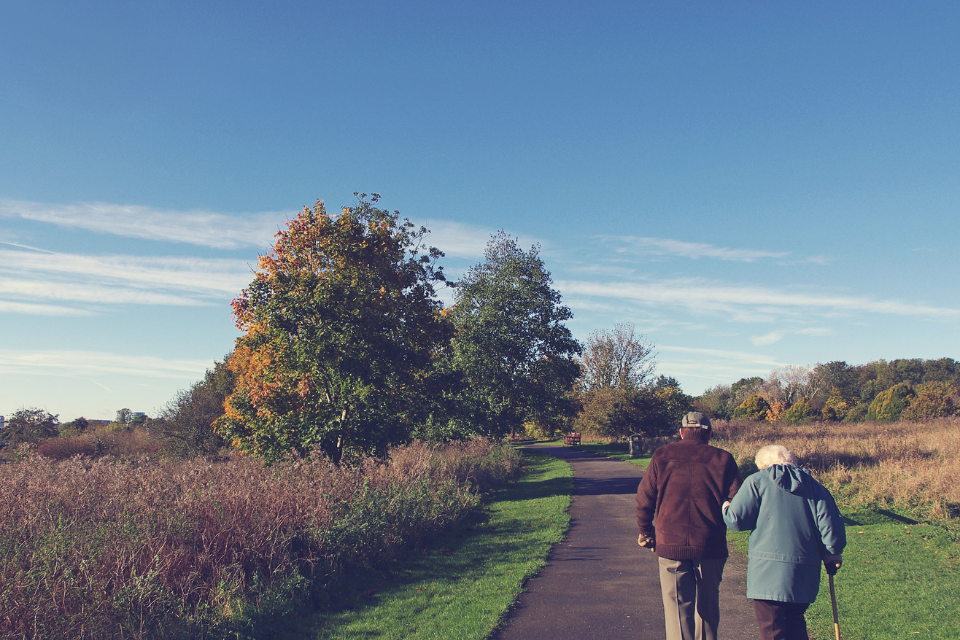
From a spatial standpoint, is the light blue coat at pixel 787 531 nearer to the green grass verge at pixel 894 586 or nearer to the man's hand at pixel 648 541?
the man's hand at pixel 648 541

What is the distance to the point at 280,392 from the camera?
49.6ft

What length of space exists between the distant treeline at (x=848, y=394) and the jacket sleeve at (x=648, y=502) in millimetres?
44481

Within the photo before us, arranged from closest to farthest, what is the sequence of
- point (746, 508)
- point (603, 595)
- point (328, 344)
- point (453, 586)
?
point (746, 508) → point (603, 595) → point (453, 586) → point (328, 344)

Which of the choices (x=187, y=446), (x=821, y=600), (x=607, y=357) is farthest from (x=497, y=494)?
(x=607, y=357)

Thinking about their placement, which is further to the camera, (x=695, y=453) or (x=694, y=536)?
(x=695, y=453)

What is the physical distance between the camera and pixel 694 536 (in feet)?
15.1

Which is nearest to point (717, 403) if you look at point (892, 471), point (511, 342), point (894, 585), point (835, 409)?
point (835, 409)

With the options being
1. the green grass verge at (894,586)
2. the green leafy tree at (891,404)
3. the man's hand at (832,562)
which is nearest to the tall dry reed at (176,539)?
the man's hand at (832,562)

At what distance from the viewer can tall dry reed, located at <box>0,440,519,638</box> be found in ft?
17.1

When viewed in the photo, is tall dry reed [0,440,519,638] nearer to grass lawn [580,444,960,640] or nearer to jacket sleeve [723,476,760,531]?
jacket sleeve [723,476,760,531]

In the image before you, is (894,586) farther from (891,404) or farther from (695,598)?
(891,404)

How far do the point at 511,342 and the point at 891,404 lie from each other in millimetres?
34617

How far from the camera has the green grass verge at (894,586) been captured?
5785 millimetres

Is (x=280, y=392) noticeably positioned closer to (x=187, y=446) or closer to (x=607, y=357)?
(x=187, y=446)
